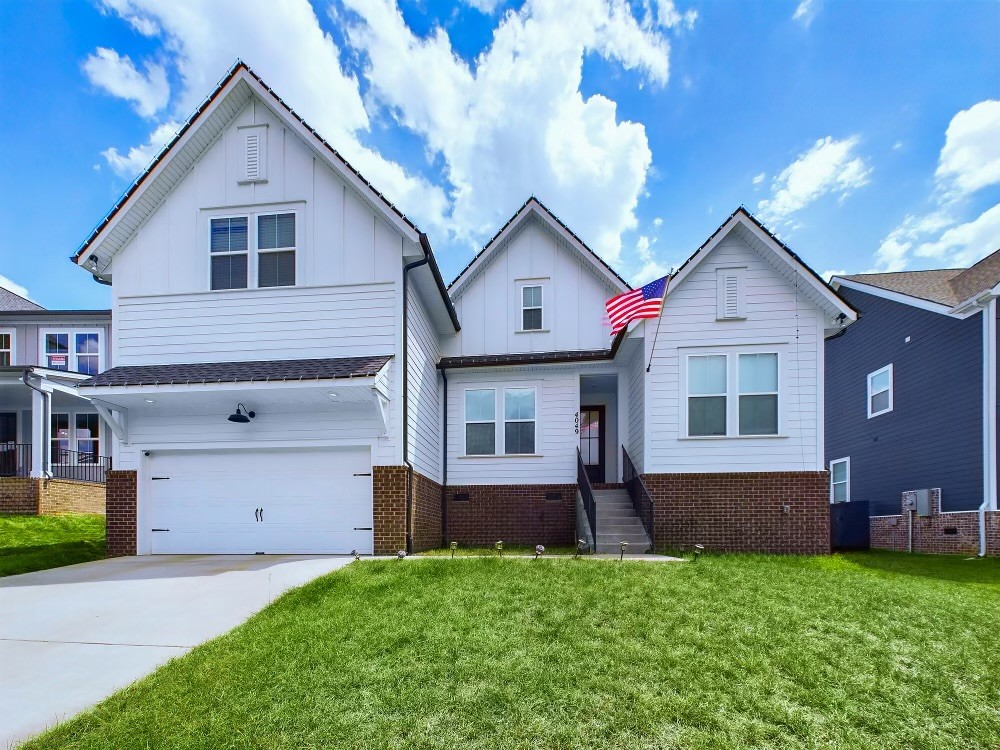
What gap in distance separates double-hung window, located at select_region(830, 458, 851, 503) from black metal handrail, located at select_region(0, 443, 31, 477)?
86.7 ft

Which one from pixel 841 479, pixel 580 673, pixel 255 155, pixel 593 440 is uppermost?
pixel 255 155

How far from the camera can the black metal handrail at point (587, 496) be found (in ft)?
33.3

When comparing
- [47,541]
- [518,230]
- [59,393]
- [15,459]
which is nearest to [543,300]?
[518,230]

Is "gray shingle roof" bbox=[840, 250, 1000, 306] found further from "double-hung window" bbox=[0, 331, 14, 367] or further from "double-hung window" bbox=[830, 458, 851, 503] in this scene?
"double-hung window" bbox=[0, 331, 14, 367]

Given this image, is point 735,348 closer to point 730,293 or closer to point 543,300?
point 730,293

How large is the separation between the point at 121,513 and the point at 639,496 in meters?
10.0

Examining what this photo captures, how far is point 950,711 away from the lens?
3697 mm

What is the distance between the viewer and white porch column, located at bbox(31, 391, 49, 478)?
15.4m

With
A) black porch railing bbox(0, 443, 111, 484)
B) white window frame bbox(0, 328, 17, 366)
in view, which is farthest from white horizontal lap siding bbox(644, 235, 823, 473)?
white window frame bbox(0, 328, 17, 366)

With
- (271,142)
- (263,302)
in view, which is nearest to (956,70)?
(271,142)

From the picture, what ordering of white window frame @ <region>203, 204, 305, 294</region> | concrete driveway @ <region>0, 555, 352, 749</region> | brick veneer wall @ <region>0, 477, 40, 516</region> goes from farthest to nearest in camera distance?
1. brick veneer wall @ <region>0, 477, 40, 516</region>
2. white window frame @ <region>203, 204, 305, 294</region>
3. concrete driveway @ <region>0, 555, 352, 749</region>

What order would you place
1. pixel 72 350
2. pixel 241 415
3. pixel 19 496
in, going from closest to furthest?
1. pixel 241 415
2. pixel 19 496
3. pixel 72 350

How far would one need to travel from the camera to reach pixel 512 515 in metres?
12.5

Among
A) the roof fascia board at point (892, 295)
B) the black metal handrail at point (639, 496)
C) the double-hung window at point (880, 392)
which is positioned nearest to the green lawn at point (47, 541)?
the black metal handrail at point (639, 496)
